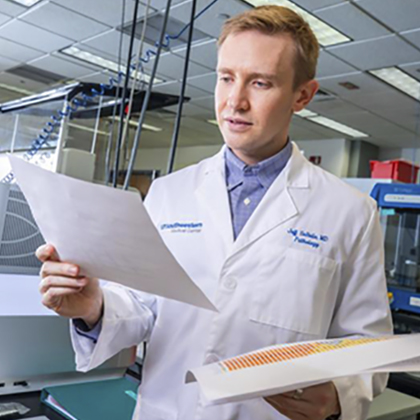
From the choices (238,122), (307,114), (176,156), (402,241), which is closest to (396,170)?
(402,241)

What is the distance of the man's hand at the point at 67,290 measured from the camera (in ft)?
2.26

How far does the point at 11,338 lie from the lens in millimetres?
920

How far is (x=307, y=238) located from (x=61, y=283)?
1.37 ft

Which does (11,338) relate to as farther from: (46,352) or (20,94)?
(20,94)

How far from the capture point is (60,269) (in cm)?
69

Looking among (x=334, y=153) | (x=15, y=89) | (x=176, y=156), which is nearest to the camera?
(x=15, y=89)

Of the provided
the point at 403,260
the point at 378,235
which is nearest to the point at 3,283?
the point at 378,235

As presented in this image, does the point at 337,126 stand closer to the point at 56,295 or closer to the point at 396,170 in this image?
the point at 396,170

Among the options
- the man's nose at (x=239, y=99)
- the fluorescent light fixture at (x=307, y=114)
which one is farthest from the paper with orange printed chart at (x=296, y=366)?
the fluorescent light fixture at (x=307, y=114)

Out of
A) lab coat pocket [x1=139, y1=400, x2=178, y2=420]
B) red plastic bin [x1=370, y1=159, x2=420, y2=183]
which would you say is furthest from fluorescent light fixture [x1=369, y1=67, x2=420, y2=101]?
lab coat pocket [x1=139, y1=400, x2=178, y2=420]

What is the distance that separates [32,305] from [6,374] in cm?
13

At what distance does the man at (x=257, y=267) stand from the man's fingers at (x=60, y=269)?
94mm

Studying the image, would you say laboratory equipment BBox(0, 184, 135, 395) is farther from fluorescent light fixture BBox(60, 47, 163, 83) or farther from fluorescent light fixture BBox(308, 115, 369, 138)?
fluorescent light fixture BBox(308, 115, 369, 138)

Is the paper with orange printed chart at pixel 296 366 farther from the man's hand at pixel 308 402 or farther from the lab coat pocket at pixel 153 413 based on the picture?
the lab coat pocket at pixel 153 413
